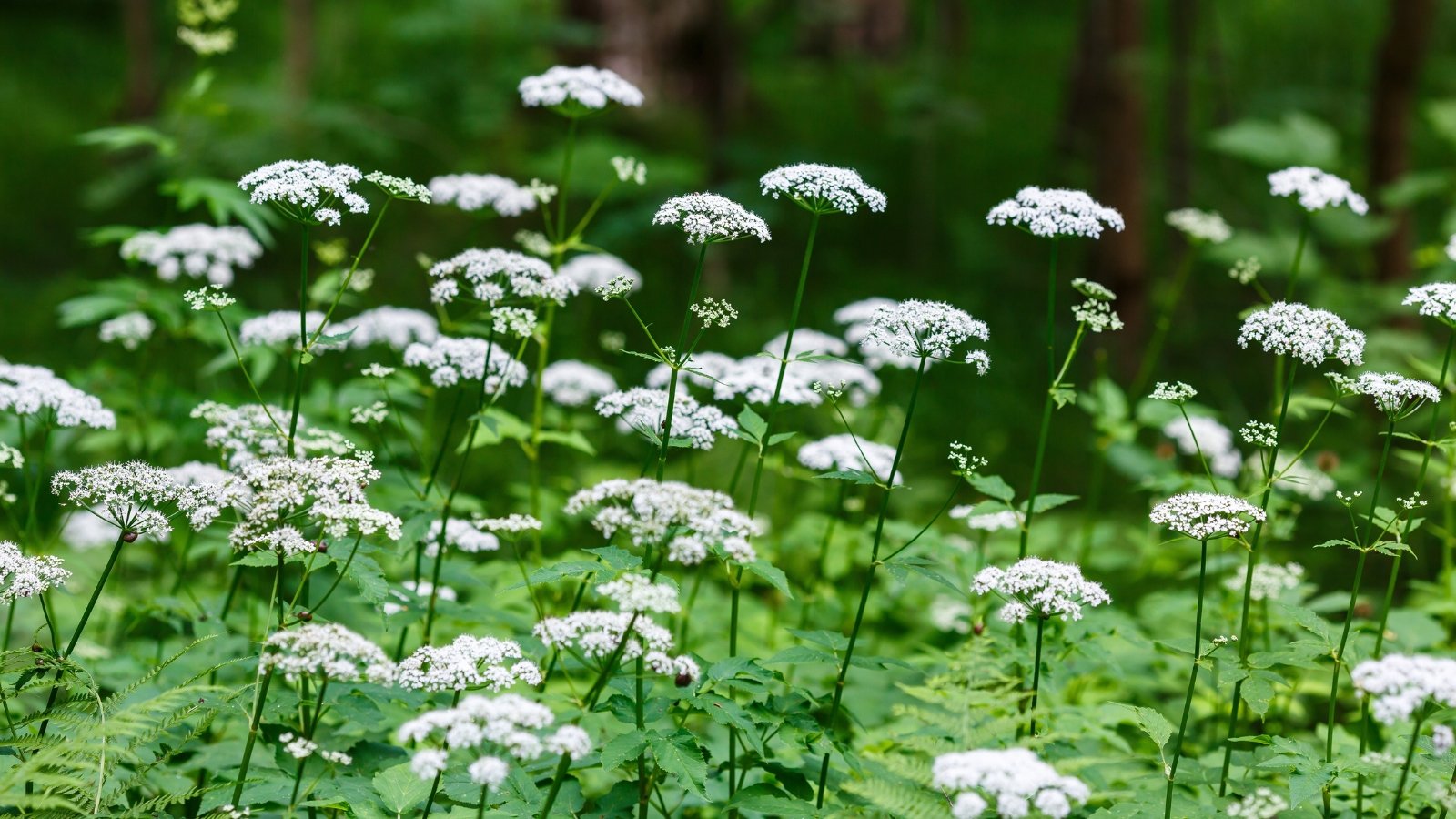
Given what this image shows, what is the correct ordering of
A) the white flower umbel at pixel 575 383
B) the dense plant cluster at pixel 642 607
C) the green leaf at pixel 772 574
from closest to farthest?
the dense plant cluster at pixel 642 607 → the green leaf at pixel 772 574 → the white flower umbel at pixel 575 383

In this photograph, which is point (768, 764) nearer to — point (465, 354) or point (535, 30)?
point (465, 354)

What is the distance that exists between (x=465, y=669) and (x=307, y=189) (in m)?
1.18

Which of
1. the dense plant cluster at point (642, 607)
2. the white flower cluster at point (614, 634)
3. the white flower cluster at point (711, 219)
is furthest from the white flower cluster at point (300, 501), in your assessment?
the white flower cluster at point (711, 219)

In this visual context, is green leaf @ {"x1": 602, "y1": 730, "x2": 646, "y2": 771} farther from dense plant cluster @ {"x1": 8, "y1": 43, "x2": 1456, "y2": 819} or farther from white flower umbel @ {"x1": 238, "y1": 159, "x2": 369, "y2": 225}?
white flower umbel @ {"x1": 238, "y1": 159, "x2": 369, "y2": 225}

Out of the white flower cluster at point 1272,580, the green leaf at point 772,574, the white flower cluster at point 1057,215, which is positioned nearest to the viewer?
the green leaf at point 772,574

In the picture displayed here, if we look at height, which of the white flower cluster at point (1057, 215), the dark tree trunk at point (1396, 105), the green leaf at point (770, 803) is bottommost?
the green leaf at point (770, 803)

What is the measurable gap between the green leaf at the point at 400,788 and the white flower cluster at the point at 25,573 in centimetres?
82

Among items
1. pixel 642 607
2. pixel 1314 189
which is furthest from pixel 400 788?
pixel 1314 189

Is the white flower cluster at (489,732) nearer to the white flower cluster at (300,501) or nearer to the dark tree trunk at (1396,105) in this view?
the white flower cluster at (300,501)

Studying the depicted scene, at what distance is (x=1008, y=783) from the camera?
6.13 ft

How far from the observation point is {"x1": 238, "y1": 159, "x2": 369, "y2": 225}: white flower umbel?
8.46 ft

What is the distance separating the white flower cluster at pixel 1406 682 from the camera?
1.95 meters

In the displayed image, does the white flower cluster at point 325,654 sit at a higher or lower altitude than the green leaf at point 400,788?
higher

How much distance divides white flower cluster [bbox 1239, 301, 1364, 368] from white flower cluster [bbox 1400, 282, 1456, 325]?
149 mm
